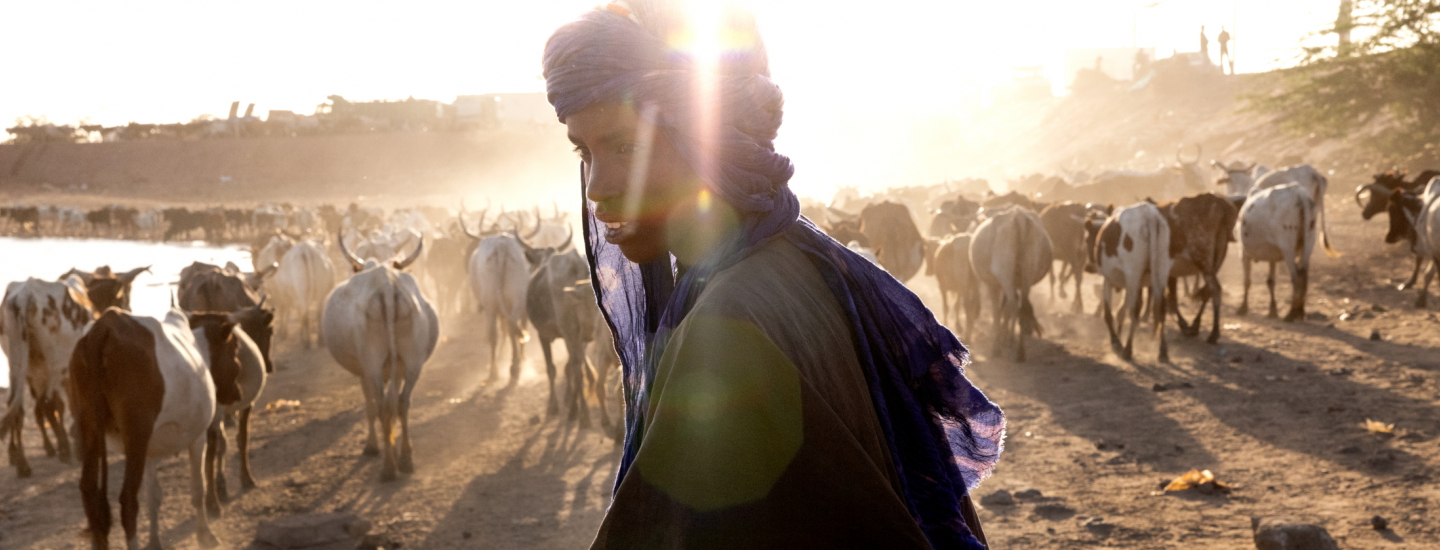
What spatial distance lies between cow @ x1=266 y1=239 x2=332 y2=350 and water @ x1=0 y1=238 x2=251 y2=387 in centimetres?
380

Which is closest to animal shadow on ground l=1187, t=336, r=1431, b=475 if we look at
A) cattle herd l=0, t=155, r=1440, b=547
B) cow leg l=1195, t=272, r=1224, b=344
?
cow leg l=1195, t=272, r=1224, b=344

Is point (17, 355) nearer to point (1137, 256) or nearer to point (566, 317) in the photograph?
point (566, 317)

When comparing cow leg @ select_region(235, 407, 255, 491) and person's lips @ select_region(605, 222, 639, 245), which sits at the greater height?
person's lips @ select_region(605, 222, 639, 245)

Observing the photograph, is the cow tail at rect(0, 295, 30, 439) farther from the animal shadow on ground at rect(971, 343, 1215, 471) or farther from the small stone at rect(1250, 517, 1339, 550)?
the small stone at rect(1250, 517, 1339, 550)

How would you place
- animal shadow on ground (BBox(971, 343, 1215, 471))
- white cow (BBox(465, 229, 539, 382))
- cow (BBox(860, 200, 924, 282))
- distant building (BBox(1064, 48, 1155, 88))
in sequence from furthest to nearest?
distant building (BBox(1064, 48, 1155, 88)) → cow (BBox(860, 200, 924, 282)) → white cow (BBox(465, 229, 539, 382)) → animal shadow on ground (BBox(971, 343, 1215, 471))

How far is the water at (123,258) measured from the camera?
2292cm

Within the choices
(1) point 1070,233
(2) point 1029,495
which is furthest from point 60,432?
(1) point 1070,233

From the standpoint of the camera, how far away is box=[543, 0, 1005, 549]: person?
110 cm

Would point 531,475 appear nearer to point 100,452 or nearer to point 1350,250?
point 100,452

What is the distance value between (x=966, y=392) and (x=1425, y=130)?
97.0 ft

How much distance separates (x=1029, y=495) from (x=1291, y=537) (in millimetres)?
1856

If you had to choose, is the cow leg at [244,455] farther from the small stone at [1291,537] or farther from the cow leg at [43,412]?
the small stone at [1291,537]

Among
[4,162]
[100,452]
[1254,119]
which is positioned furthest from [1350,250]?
[4,162]

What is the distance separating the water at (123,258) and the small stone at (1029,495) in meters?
16.9
